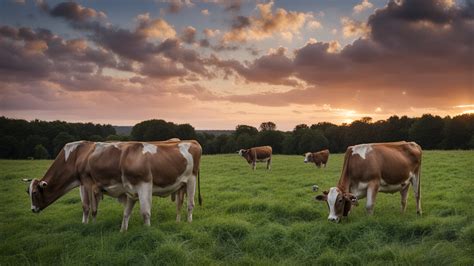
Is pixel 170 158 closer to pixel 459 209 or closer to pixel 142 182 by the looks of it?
pixel 142 182

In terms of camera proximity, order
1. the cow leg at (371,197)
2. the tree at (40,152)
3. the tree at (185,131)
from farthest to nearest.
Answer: the tree at (185,131)
the tree at (40,152)
the cow leg at (371,197)

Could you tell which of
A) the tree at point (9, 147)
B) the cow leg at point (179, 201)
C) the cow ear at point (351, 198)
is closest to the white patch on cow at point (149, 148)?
the cow leg at point (179, 201)

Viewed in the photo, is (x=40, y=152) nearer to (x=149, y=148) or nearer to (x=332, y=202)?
(x=149, y=148)

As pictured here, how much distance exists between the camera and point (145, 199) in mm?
8883

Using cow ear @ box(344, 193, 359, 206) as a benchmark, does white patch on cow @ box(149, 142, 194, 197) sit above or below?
above

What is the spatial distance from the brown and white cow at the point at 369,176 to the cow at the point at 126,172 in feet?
12.3

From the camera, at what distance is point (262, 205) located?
11.4m

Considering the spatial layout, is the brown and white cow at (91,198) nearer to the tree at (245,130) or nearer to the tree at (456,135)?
the tree at (456,135)

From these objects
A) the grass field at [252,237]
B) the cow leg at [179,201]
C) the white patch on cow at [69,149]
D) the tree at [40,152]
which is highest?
the white patch on cow at [69,149]

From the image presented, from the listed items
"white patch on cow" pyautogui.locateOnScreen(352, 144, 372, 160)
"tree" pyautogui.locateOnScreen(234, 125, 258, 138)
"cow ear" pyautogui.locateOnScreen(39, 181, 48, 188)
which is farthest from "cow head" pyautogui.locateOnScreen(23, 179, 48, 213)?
"tree" pyautogui.locateOnScreen(234, 125, 258, 138)

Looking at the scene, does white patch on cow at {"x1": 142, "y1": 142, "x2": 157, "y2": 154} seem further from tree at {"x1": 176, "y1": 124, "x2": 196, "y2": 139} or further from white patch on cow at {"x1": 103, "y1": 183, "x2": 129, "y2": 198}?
tree at {"x1": 176, "y1": 124, "x2": 196, "y2": 139}

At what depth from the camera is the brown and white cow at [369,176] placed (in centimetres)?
909

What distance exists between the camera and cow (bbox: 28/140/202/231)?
29.7ft

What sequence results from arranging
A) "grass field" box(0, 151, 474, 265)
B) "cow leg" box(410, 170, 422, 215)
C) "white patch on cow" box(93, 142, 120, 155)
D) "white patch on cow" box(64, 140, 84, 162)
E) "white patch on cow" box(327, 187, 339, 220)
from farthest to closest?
1. "cow leg" box(410, 170, 422, 215)
2. "white patch on cow" box(64, 140, 84, 162)
3. "white patch on cow" box(93, 142, 120, 155)
4. "white patch on cow" box(327, 187, 339, 220)
5. "grass field" box(0, 151, 474, 265)
